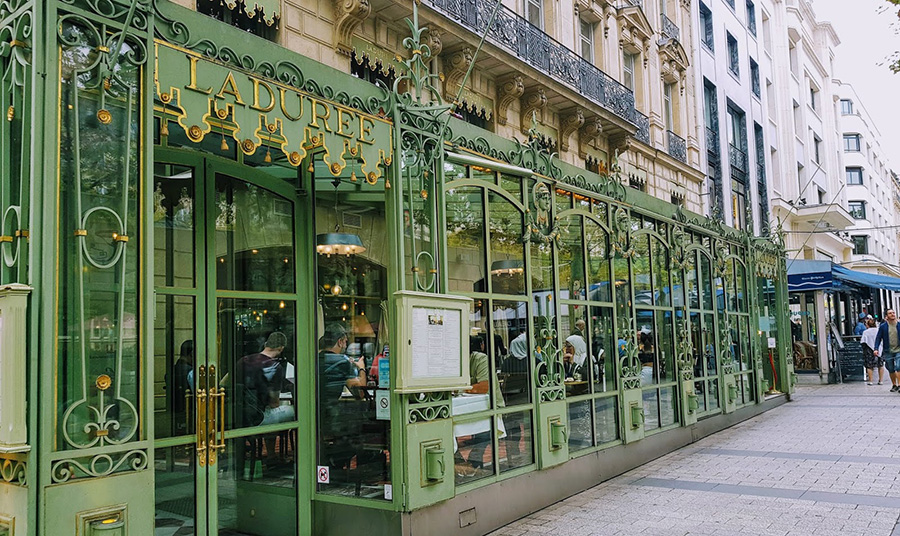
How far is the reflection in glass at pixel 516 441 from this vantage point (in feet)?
23.9

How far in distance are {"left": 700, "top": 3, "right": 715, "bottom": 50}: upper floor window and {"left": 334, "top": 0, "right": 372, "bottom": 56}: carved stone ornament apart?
2049 cm

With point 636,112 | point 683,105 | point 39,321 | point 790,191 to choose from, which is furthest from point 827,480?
point 790,191

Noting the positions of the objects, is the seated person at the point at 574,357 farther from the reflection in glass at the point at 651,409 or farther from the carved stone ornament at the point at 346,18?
the carved stone ornament at the point at 346,18

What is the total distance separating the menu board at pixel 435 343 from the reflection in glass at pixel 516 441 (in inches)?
45.1

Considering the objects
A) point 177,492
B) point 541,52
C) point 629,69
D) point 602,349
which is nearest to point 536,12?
point 541,52

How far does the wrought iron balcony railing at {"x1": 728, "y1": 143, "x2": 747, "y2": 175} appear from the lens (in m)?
30.0

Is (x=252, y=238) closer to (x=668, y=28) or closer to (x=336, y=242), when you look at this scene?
(x=336, y=242)

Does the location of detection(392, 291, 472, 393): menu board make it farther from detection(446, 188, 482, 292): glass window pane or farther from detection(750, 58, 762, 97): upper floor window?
detection(750, 58, 762, 97): upper floor window

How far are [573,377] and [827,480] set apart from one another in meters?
3.04

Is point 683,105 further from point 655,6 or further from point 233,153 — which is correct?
point 233,153

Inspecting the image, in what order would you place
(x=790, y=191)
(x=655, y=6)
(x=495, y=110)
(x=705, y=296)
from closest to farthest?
(x=705, y=296) → (x=495, y=110) → (x=655, y=6) → (x=790, y=191)

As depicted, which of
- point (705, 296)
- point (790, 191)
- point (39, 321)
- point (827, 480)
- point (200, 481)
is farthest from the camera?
point (790, 191)

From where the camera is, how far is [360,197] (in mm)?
6617

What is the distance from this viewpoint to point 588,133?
19.0 metres
